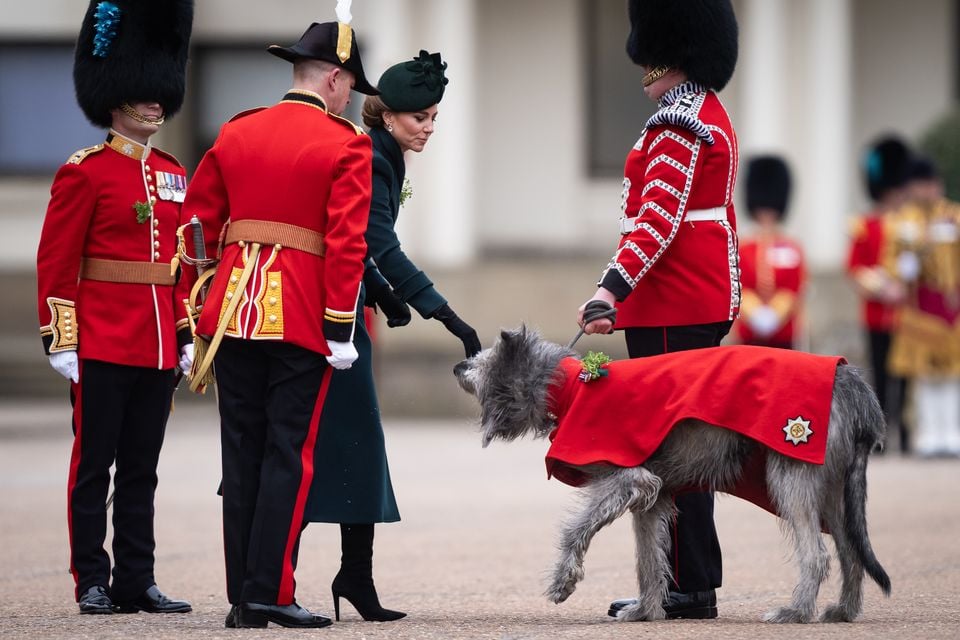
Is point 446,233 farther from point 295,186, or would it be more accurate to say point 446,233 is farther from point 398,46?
point 295,186

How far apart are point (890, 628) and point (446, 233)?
11958 mm

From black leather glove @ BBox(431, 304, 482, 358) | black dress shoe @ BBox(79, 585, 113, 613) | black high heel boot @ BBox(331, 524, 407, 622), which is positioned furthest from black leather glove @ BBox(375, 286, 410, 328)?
black dress shoe @ BBox(79, 585, 113, 613)

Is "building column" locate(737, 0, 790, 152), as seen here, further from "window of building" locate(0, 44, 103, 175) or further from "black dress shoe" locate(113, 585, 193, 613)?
"black dress shoe" locate(113, 585, 193, 613)

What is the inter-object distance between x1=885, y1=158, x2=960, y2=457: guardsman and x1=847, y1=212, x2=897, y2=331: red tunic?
0.12m

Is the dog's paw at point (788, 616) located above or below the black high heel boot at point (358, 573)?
below

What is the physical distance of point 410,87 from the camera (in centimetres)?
590

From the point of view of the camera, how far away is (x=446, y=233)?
56.5 ft

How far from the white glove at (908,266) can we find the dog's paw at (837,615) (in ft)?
25.9

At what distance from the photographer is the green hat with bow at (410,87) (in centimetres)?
590

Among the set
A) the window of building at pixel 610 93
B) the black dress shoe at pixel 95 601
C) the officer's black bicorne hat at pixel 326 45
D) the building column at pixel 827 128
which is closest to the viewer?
the officer's black bicorne hat at pixel 326 45

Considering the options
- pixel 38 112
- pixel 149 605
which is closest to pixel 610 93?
pixel 38 112

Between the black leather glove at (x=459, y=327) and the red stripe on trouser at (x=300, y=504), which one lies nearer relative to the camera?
the red stripe on trouser at (x=300, y=504)

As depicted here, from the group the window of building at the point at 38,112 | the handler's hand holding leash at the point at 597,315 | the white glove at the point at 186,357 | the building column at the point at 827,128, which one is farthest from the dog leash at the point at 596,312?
the window of building at the point at 38,112

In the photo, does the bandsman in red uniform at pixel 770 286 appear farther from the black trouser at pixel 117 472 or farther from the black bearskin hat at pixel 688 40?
the black trouser at pixel 117 472
